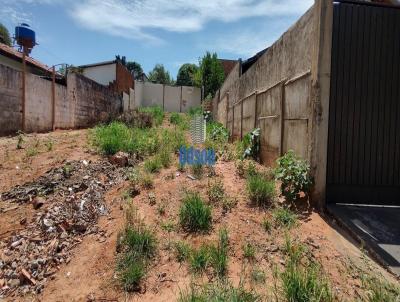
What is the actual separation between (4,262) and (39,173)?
2.14 meters

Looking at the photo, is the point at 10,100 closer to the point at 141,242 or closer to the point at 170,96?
the point at 141,242

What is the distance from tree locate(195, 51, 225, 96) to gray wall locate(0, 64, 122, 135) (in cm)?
952

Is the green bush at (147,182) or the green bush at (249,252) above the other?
the green bush at (147,182)

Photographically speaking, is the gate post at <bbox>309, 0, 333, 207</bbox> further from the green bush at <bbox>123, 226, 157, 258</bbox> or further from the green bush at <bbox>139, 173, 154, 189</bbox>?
the green bush at <bbox>139, 173, 154, 189</bbox>

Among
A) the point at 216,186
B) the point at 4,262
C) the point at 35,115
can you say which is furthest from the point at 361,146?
the point at 35,115

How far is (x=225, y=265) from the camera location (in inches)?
103

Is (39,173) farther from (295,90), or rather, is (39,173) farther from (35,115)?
(35,115)

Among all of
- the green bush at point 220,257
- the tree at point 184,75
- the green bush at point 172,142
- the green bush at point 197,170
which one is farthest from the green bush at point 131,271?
the tree at point 184,75

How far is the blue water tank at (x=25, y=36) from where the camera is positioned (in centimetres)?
1271

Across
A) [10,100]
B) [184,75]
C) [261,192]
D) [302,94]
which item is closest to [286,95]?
[302,94]

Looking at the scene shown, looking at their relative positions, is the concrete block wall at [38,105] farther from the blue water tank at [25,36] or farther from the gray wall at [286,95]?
the gray wall at [286,95]

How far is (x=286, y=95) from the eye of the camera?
461 centimetres

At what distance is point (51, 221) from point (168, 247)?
1.56 meters

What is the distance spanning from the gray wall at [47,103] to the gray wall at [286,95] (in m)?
6.35
